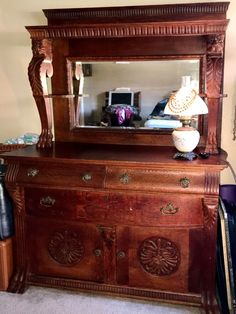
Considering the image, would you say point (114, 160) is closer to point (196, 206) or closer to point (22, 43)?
point (196, 206)

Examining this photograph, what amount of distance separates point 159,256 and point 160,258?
0.05ft

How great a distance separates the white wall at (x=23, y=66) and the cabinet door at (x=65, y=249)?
35.5 inches

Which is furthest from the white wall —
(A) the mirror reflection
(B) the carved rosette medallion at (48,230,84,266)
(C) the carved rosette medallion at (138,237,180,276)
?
(B) the carved rosette medallion at (48,230,84,266)

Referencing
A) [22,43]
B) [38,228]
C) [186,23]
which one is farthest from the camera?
[22,43]

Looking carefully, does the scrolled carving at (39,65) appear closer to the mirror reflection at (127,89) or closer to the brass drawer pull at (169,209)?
the mirror reflection at (127,89)

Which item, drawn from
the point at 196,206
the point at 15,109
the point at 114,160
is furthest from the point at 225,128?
the point at 15,109

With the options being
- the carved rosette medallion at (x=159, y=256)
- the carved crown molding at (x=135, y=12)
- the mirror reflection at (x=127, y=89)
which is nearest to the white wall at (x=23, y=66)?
the carved crown molding at (x=135, y=12)

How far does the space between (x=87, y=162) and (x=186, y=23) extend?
1.00 m

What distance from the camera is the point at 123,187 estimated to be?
220 cm

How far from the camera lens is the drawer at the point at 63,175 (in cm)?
225

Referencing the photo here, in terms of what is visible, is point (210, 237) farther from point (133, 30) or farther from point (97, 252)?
point (133, 30)

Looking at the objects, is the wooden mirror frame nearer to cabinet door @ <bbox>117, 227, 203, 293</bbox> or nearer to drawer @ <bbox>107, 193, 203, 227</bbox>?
drawer @ <bbox>107, 193, 203, 227</bbox>

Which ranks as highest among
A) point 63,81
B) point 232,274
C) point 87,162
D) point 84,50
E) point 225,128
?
point 84,50

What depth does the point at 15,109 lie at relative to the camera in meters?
2.98
